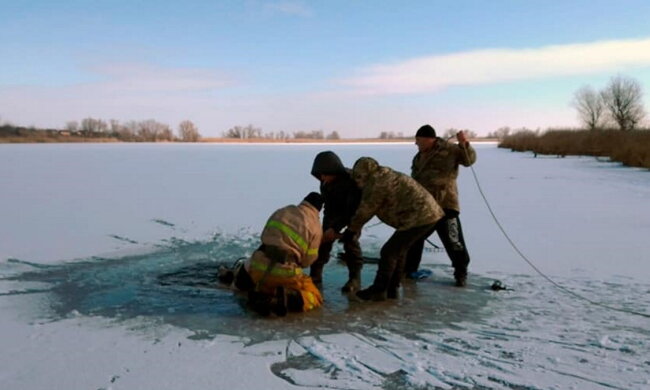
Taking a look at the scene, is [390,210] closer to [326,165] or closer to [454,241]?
[326,165]

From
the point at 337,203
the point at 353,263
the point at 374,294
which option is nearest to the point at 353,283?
the point at 353,263

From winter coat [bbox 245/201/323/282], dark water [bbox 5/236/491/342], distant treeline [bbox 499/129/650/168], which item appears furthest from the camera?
distant treeline [bbox 499/129/650/168]

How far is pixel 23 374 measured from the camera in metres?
3.29

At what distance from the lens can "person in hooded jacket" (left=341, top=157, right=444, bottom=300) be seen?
15.7 ft

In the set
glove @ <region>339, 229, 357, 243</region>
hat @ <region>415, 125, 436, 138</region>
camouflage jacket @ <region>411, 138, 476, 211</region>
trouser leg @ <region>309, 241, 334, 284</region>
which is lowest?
trouser leg @ <region>309, 241, 334, 284</region>

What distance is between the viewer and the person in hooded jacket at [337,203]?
194 inches

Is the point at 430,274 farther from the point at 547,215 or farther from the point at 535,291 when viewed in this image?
the point at 547,215

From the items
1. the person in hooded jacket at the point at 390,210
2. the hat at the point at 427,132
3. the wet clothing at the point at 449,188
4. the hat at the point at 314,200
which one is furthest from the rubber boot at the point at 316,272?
the hat at the point at 427,132

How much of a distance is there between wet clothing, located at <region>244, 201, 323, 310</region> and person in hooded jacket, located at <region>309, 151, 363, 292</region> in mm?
447

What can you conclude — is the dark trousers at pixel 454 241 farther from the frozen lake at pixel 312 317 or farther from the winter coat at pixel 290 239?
the winter coat at pixel 290 239

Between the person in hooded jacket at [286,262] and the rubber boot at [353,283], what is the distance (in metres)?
0.49

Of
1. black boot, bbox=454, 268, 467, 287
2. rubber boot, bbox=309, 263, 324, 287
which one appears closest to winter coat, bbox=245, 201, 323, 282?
rubber boot, bbox=309, 263, 324, 287

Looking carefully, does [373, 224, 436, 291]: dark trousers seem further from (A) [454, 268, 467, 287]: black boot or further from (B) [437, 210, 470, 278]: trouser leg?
(A) [454, 268, 467, 287]: black boot

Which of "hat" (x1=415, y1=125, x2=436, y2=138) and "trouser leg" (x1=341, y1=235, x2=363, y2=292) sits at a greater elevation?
"hat" (x1=415, y1=125, x2=436, y2=138)
